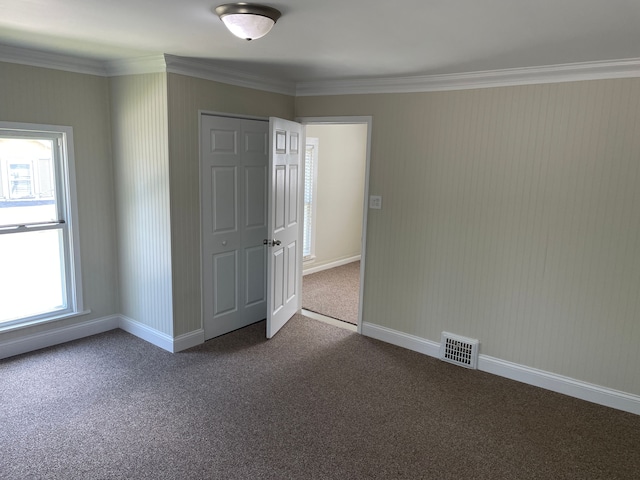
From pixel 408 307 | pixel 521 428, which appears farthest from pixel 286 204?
pixel 521 428

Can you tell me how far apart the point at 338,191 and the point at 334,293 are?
1.85 metres

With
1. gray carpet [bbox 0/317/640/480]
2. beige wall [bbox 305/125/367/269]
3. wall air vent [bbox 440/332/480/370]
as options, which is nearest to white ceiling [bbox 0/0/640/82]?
wall air vent [bbox 440/332/480/370]

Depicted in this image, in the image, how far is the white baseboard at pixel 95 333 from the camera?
372 cm

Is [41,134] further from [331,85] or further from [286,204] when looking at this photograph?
[331,85]

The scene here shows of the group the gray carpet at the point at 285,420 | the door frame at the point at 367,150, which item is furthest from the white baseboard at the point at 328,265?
the gray carpet at the point at 285,420

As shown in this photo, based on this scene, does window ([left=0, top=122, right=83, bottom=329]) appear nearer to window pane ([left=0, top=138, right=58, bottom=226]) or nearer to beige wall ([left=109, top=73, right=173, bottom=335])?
window pane ([left=0, top=138, right=58, bottom=226])

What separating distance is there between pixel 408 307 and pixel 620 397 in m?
1.69

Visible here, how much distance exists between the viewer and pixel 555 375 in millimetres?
3432

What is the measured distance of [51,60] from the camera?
3.55 meters

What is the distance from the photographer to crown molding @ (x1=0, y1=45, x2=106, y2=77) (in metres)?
3.32

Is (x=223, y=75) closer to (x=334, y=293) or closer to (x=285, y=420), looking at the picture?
(x=285, y=420)

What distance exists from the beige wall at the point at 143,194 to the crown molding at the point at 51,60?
7.1 inches

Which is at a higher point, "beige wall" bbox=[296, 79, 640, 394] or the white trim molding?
the white trim molding

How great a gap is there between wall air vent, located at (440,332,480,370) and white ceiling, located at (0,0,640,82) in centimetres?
217
